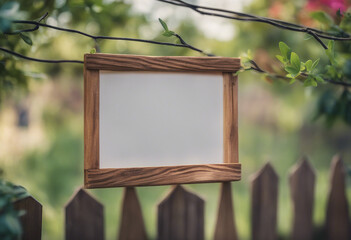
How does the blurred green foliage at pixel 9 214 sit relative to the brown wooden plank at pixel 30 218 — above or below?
above

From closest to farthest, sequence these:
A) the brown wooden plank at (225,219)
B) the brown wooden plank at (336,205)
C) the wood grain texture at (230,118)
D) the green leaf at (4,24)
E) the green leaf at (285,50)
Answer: the green leaf at (4,24) → the green leaf at (285,50) → the wood grain texture at (230,118) → the brown wooden plank at (225,219) → the brown wooden plank at (336,205)

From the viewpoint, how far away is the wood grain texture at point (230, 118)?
2.62 feet

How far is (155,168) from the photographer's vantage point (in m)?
0.76

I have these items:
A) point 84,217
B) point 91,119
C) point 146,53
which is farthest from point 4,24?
point 146,53

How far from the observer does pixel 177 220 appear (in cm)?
106

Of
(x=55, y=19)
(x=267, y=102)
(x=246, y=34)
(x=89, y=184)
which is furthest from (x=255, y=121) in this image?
(x=89, y=184)

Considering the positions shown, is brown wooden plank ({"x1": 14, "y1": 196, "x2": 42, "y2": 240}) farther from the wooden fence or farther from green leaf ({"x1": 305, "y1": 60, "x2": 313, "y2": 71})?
green leaf ({"x1": 305, "y1": 60, "x2": 313, "y2": 71})

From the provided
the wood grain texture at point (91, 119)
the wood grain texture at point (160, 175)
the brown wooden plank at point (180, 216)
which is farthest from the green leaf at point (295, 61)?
the brown wooden plank at point (180, 216)

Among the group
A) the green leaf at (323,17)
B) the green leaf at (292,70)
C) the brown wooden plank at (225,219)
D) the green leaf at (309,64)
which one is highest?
the green leaf at (323,17)

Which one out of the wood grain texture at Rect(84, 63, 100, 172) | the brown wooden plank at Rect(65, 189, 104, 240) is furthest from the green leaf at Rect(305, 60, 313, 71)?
the brown wooden plank at Rect(65, 189, 104, 240)

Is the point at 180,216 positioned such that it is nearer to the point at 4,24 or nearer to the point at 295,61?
the point at 295,61

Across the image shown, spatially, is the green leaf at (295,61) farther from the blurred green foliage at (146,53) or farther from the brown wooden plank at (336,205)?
the brown wooden plank at (336,205)

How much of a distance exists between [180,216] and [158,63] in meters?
0.54

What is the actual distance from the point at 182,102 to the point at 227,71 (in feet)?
0.43
